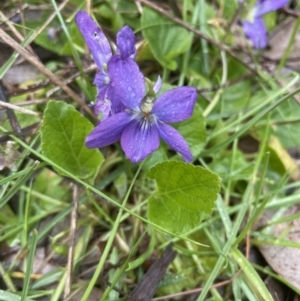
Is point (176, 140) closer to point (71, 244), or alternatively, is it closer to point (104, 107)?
point (104, 107)

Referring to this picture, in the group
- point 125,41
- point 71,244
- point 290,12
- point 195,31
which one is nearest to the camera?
point 125,41

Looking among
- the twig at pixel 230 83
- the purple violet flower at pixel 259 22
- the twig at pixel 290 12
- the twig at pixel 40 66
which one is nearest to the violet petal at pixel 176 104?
the twig at pixel 40 66

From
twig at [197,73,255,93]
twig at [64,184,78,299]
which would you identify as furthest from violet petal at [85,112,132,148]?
twig at [197,73,255,93]

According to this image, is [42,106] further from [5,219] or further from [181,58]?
[181,58]

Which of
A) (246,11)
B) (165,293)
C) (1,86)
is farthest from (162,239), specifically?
(246,11)

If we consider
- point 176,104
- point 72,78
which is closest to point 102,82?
point 176,104

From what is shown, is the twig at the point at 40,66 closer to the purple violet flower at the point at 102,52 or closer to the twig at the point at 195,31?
the purple violet flower at the point at 102,52
